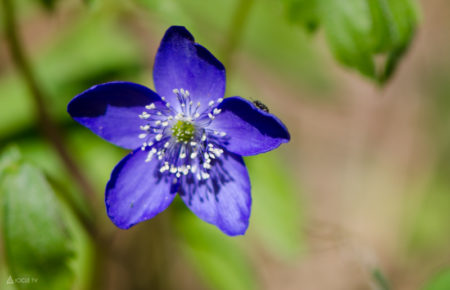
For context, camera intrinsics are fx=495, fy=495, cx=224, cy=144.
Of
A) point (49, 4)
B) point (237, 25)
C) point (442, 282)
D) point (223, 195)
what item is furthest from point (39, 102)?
point (442, 282)

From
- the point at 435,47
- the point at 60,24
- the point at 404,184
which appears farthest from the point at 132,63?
the point at 435,47

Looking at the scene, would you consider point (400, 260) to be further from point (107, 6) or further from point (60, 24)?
point (60, 24)

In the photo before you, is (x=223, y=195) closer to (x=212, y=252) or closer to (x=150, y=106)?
(x=150, y=106)

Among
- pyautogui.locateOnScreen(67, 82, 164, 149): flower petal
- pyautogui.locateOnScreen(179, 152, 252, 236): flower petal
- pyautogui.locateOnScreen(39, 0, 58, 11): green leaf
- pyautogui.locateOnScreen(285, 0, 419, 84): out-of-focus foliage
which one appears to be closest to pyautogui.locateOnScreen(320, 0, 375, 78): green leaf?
pyautogui.locateOnScreen(285, 0, 419, 84): out-of-focus foliage

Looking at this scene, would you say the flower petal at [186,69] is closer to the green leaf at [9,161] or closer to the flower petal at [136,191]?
the flower petal at [136,191]

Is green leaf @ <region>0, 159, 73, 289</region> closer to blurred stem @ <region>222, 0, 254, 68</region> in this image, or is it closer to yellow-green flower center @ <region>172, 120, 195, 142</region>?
yellow-green flower center @ <region>172, 120, 195, 142</region>

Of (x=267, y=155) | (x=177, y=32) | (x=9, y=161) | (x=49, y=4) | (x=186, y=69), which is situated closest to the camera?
(x=177, y=32)
